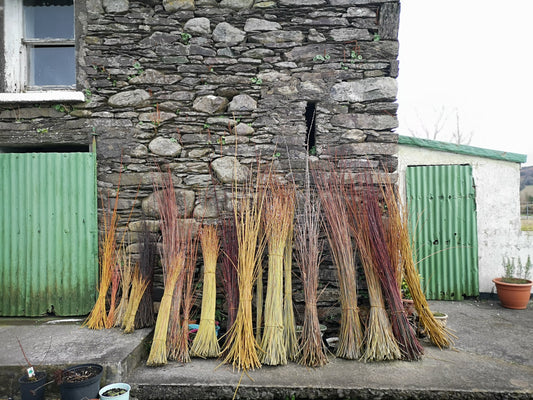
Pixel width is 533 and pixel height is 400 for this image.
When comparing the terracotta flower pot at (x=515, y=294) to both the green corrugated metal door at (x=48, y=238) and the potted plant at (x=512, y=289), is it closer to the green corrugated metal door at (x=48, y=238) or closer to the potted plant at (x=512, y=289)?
the potted plant at (x=512, y=289)

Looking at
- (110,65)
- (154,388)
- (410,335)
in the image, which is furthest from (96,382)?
(110,65)

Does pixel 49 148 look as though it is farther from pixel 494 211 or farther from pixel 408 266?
pixel 494 211

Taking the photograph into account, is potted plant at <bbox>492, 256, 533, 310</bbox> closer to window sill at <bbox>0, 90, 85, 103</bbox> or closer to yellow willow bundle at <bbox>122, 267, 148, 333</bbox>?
yellow willow bundle at <bbox>122, 267, 148, 333</bbox>

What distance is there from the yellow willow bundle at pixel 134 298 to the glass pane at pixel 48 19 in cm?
260

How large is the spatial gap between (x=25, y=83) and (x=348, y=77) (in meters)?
3.27

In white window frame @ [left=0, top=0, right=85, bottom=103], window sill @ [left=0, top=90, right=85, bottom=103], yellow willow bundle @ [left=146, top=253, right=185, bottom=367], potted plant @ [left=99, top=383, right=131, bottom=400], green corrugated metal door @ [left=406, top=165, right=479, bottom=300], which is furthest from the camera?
green corrugated metal door @ [left=406, top=165, right=479, bottom=300]

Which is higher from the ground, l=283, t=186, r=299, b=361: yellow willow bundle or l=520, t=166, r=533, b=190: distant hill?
l=520, t=166, r=533, b=190: distant hill

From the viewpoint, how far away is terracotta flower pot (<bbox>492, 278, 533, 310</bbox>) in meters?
4.11

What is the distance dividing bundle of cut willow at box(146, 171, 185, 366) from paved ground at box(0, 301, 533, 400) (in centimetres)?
13

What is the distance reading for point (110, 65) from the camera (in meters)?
3.27

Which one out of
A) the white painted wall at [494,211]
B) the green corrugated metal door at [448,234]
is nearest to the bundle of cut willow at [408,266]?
the green corrugated metal door at [448,234]

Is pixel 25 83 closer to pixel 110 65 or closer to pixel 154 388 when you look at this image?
pixel 110 65

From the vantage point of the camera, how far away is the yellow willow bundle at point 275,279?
257 cm

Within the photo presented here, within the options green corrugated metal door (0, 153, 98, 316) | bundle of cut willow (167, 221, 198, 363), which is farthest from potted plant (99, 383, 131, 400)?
green corrugated metal door (0, 153, 98, 316)
